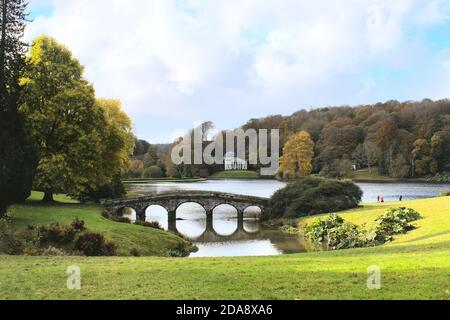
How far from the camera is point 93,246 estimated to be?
2761 centimetres

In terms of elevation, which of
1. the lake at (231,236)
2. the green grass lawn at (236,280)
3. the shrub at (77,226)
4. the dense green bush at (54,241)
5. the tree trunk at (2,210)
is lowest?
the lake at (231,236)

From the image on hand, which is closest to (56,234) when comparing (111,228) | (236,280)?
(111,228)

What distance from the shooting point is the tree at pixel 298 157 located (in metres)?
98.2

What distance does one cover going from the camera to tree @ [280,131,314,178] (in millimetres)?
98250

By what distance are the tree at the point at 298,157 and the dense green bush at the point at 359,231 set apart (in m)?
56.7

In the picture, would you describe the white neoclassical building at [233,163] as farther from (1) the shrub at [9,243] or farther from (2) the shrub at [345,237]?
(1) the shrub at [9,243]

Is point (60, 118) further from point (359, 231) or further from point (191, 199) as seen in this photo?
point (359, 231)

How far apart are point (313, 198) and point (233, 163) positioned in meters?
90.3

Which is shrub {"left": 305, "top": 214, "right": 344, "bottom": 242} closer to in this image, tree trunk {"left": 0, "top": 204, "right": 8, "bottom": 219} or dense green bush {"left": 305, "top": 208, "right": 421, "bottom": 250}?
dense green bush {"left": 305, "top": 208, "right": 421, "bottom": 250}

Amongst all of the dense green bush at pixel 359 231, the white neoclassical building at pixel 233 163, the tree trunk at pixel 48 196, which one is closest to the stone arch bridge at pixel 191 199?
the tree trunk at pixel 48 196

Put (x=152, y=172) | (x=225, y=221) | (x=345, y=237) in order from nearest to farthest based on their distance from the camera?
(x=345, y=237) < (x=225, y=221) < (x=152, y=172)

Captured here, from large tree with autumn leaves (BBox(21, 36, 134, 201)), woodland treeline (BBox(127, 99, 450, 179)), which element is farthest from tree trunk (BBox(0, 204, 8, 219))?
woodland treeline (BBox(127, 99, 450, 179))

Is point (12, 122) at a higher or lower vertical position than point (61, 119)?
lower
